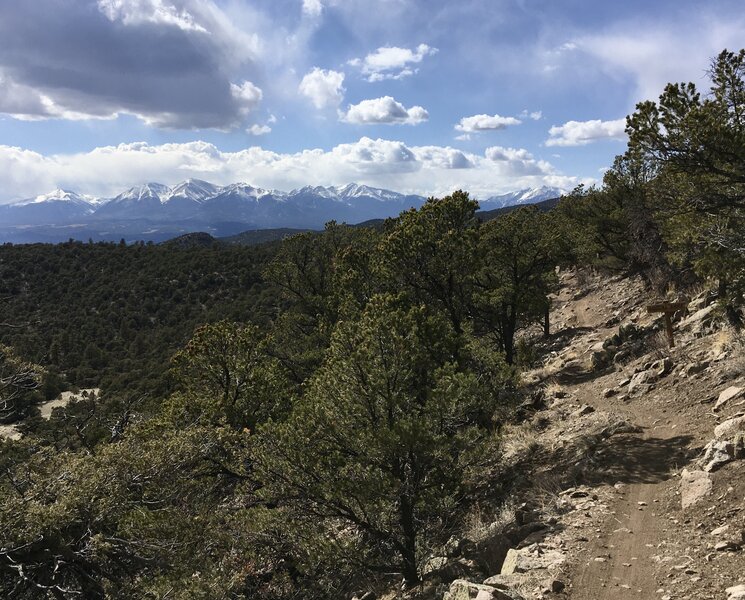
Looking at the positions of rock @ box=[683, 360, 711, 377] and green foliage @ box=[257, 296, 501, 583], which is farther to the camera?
rock @ box=[683, 360, 711, 377]

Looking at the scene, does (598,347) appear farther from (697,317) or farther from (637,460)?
(637,460)

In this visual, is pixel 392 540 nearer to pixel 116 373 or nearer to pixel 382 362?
pixel 382 362

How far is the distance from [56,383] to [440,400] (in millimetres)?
69331

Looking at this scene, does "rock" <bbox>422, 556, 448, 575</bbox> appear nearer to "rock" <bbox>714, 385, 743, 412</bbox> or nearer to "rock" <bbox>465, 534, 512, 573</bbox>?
"rock" <bbox>465, 534, 512, 573</bbox>

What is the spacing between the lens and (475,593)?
6.98 meters

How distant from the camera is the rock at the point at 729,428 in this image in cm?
990

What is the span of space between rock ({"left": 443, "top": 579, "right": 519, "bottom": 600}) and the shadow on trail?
15.8ft

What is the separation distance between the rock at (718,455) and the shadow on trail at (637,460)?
82 cm

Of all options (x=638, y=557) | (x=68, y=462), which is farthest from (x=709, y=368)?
(x=68, y=462)

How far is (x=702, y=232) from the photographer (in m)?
12.1

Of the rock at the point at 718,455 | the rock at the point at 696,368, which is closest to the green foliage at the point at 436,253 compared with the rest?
the rock at the point at 696,368

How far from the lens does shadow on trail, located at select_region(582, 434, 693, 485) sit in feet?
33.7

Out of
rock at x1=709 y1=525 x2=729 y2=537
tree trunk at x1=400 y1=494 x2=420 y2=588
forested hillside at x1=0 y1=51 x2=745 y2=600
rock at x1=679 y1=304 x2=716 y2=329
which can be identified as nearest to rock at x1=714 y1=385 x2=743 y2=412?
forested hillside at x1=0 y1=51 x2=745 y2=600

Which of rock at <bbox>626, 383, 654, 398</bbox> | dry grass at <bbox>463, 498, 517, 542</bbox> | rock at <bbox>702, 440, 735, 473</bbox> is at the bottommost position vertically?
dry grass at <bbox>463, 498, 517, 542</bbox>
